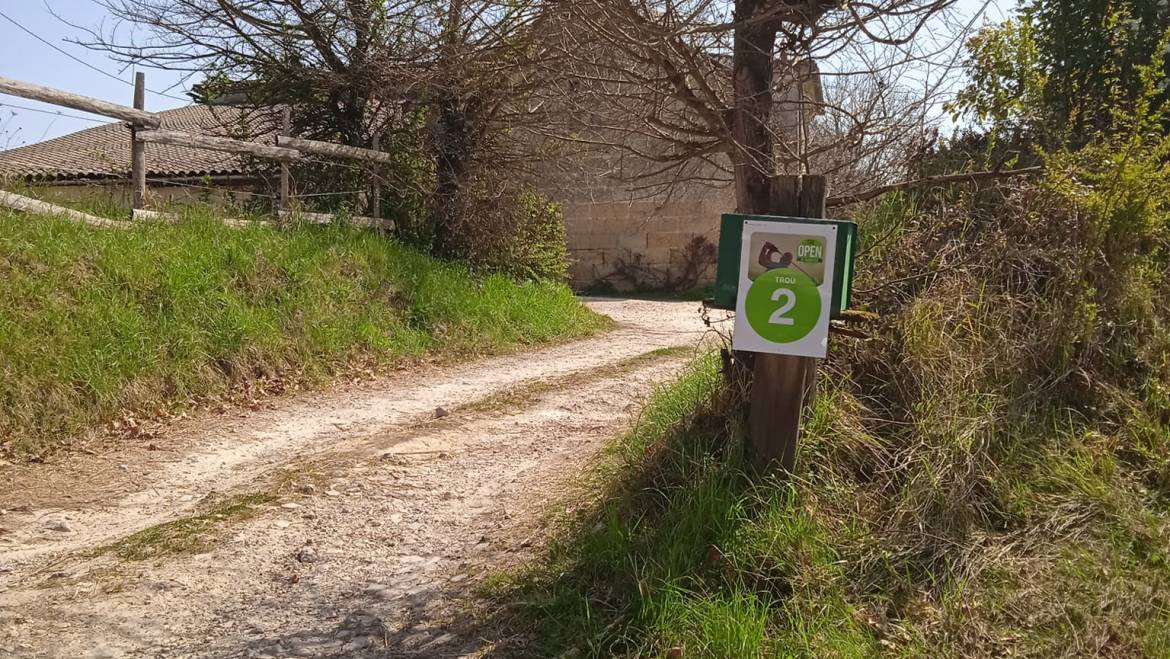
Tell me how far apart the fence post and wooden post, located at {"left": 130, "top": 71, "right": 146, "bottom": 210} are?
2947 mm

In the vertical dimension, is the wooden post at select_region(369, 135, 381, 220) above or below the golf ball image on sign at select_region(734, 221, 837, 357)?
above

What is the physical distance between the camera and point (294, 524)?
4.75 m

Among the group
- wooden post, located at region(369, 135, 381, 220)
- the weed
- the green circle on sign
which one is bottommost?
the weed

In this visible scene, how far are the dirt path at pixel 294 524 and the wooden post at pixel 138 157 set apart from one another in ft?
9.79

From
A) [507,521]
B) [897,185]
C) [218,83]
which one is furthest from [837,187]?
[218,83]

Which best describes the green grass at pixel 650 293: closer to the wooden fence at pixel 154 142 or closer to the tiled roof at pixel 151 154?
the tiled roof at pixel 151 154

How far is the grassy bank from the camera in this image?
6238 millimetres

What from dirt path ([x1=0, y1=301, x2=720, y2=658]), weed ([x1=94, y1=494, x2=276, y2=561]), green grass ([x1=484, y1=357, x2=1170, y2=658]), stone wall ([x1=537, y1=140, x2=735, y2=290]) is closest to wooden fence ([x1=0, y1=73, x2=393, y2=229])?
dirt path ([x1=0, y1=301, x2=720, y2=658])

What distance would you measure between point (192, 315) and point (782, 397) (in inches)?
222

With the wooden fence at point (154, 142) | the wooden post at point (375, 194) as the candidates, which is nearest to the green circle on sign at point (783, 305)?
the wooden fence at point (154, 142)

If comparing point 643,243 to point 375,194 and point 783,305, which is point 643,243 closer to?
point 375,194

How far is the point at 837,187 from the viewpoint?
15.6ft

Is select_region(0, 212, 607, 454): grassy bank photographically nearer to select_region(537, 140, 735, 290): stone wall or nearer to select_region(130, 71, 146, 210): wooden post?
select_region(130, 71, 146, 210): wooden post

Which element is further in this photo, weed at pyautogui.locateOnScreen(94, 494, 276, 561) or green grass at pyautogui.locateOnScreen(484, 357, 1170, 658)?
weed at pyautogui.locateOnScreen(94, 494, 276, 561)
